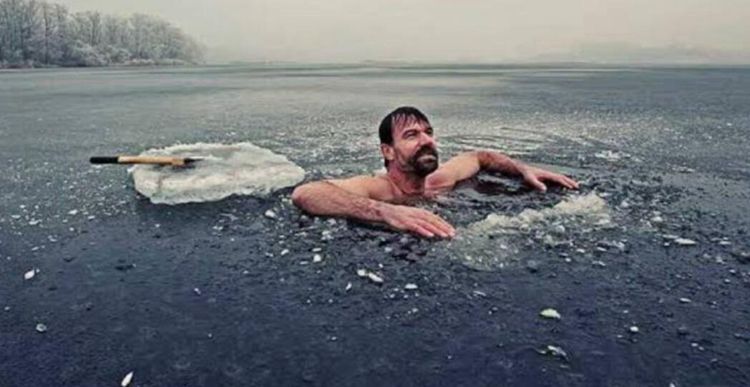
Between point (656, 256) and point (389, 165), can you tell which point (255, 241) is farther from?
A: point (656, 256)

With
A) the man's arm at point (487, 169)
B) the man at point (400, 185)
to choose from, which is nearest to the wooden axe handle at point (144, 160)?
the man at point (400, 185)

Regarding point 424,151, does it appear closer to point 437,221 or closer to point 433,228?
point 437,221

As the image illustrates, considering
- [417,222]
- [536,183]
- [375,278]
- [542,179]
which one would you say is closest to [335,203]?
[417,222]

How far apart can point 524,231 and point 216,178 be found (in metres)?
3.88

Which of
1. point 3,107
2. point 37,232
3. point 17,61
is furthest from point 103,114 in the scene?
point 17,61

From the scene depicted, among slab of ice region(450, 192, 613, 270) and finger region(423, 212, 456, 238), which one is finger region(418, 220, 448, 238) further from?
slab of ice region(450, 192, 613, 270)

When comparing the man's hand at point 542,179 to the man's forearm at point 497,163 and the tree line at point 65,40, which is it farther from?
the tree line at point 65,40

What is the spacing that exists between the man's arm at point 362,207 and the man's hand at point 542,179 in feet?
7.05

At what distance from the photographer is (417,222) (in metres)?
5.66

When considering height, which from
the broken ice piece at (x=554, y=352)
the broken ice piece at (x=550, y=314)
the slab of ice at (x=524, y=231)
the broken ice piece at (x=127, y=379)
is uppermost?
the slab of ice at (x=524, y=231)

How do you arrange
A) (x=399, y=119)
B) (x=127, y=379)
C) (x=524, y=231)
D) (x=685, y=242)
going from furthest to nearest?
(x=399, y=119)
(x=524, y=231)
(x=685, y=242)
(x=127, y=379)

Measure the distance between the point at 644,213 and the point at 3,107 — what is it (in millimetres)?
22919

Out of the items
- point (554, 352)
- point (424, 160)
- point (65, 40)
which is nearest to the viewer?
point (554, 352)

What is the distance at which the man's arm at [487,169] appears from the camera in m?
7.48
